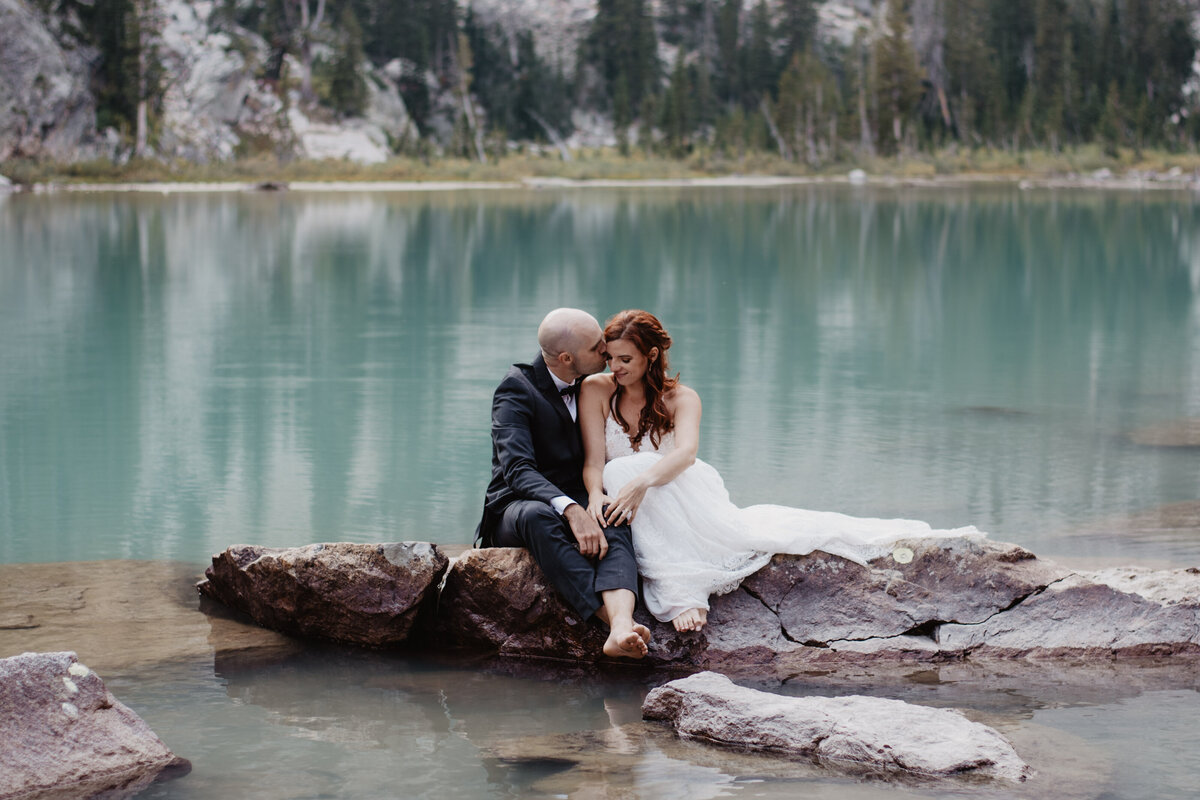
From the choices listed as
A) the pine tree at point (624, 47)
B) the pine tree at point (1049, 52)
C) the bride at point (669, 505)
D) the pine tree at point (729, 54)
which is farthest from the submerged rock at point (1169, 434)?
the pine tree at point (729, 54)

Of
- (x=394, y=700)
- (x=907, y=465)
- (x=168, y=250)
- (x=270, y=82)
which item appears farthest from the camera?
(x=270, y=82)

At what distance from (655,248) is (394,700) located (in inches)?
902

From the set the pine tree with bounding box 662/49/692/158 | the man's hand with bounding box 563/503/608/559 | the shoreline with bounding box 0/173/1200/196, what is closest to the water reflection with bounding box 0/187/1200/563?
the man's hand with bounding box 563/503/608/559

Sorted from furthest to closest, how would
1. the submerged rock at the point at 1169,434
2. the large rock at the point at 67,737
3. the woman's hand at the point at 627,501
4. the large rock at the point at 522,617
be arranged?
the submerged rock at the point at 1169,434, the large rock at the point at 522,617, the woman's hand at the point at 627,501, the large rock at the point at 67,737

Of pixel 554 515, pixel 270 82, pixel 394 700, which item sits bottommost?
pixel 394 700

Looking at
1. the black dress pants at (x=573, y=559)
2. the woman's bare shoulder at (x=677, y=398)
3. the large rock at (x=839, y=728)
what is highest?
the woman's bare shoulder at (x=677, y=398)

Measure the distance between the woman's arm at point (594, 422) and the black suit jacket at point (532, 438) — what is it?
0.07 metres

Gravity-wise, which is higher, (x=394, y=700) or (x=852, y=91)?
(x=852, y=91)

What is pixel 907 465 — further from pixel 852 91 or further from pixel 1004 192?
pixel 852 91

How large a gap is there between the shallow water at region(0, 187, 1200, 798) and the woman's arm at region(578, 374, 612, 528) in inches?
30.4

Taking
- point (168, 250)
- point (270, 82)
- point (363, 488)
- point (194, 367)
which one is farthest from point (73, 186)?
point (363, 488)

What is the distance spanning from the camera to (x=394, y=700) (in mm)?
5281

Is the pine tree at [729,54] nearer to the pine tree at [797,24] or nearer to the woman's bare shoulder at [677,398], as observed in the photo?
the pine tree at [797,24]

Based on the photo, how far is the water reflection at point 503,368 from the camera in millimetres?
8594
